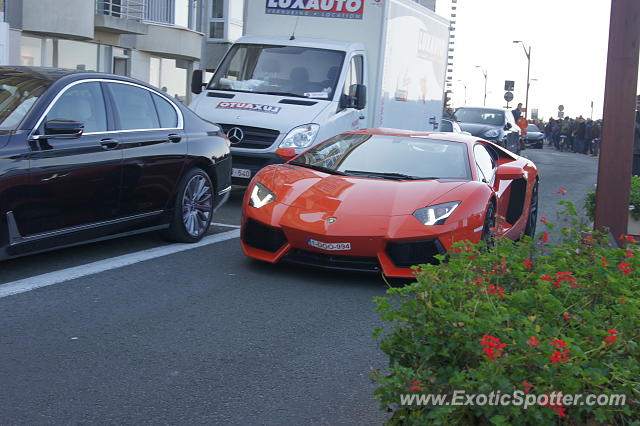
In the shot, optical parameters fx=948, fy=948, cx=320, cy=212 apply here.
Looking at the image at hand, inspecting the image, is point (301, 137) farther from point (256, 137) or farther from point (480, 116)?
point (480, 116)

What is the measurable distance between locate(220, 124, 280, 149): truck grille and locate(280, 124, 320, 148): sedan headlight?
167 millimetres

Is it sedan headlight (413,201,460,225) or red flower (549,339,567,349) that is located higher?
red flower (549,339,567,349)

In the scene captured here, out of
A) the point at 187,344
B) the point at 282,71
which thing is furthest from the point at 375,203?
the point at 282,71

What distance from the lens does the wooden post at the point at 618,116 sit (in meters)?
6.27

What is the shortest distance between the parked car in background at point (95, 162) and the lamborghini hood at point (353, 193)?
39.6 inches

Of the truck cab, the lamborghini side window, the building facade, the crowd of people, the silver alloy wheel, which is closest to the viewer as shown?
the lamborghini side window

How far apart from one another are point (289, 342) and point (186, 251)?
10.4ft

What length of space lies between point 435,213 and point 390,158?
1200 millimetres

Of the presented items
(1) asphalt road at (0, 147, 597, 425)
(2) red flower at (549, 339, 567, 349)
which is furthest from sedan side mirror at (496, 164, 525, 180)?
(2) red flower at (549, 339, 567, 349)

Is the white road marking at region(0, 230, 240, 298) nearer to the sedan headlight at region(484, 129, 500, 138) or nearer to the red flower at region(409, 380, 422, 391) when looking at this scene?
the red flower at region(409, 380, 422, 391)

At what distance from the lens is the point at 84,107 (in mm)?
7613

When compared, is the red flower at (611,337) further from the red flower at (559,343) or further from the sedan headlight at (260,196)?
the sedan headlight at (260,196)

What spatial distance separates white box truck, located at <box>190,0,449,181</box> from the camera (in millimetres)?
12398

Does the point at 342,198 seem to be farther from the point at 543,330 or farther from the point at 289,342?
the point at 543,330
